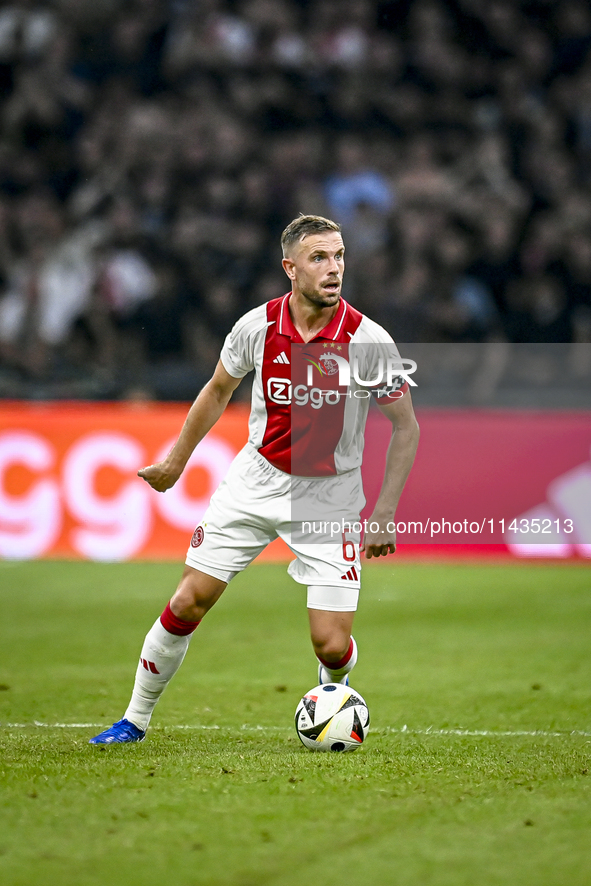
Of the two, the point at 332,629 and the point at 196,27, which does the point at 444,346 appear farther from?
the point at 332,629

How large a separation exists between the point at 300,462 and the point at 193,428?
0.48 meters

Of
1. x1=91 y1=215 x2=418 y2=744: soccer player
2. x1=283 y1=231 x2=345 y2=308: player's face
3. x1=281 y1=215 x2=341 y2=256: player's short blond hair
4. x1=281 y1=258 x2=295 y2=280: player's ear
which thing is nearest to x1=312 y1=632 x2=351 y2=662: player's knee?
x1=91 y1=215 x2=418 y2=744: soccer player

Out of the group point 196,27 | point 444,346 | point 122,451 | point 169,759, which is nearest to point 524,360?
point 444,346

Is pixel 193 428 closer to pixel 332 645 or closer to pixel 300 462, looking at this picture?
pixel 300 462

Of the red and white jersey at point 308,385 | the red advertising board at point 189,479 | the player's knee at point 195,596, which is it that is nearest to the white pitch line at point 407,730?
the player's knee at point 195,596

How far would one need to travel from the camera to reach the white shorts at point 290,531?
15.4ft

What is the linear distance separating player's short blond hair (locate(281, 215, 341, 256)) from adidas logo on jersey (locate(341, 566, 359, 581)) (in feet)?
4.38

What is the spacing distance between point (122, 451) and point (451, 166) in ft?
20.4

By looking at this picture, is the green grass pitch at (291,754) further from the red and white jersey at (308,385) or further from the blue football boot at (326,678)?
the red and white jersey at (308,385)

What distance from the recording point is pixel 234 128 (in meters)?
14.5

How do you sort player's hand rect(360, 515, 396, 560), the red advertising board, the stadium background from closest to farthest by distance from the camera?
player's hand rect(360, 515, 396, 560)
the red advertising board
the stadium background

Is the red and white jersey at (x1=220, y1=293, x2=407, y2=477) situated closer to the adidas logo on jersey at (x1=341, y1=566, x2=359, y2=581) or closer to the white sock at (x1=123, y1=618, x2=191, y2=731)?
the adidas logo on jersey at (x1=341, y1=566, x2=359, y2=581)

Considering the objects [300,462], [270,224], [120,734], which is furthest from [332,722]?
[270,224]

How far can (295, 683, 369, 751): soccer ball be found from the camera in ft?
Result: 14.9
